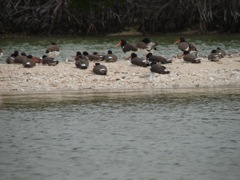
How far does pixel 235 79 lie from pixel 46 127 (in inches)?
357

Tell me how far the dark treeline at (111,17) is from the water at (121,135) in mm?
27165

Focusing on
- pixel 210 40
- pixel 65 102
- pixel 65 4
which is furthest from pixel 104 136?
pixel 65 4

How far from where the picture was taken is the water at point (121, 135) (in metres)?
11.1

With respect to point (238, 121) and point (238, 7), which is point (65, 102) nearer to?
point (238, 121)

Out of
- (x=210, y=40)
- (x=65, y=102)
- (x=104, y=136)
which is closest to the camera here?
(x=104, y=136)

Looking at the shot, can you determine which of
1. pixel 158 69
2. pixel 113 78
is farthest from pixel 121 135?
pixel 158 69

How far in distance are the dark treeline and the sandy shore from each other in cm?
2287

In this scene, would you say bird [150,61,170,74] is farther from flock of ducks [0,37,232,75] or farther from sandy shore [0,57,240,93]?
sandy shore [0,57,240,93]

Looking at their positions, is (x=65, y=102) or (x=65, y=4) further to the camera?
(x=65, y=4)

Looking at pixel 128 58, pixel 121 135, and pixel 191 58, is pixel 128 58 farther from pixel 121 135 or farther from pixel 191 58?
pixel 121 135

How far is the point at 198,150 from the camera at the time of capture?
1224 cm

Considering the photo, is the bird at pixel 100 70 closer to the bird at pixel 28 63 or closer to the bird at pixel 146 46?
the bird at pixel 28 63

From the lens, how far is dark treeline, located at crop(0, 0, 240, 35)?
46.3 metres

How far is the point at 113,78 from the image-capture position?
2181 cm
